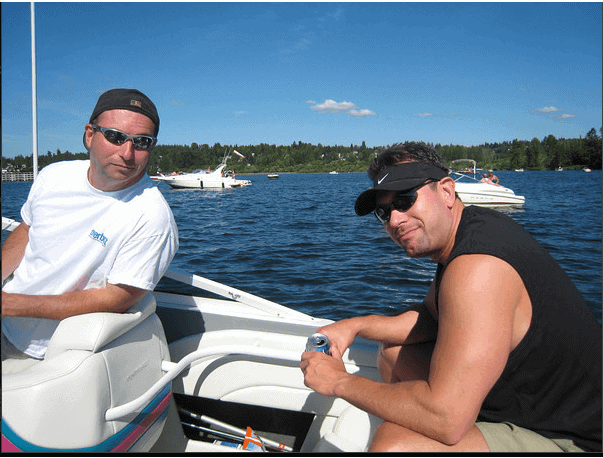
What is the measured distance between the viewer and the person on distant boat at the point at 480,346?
46.5 inches

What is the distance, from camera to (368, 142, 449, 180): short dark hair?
5.05 feet

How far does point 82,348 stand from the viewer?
1.63 m

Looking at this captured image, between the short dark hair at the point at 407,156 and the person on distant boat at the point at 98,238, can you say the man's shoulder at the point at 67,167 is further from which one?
the short dark hair at the point at 407,156

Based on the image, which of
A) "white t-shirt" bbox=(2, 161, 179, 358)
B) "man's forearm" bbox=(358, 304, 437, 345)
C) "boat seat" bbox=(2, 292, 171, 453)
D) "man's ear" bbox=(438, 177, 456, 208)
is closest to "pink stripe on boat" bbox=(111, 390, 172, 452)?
"boat seat" bbox=(2, 292, 171, 453)

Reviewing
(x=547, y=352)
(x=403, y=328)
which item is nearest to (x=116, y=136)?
(x=403, y=328)

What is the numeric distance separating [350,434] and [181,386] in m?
0.99

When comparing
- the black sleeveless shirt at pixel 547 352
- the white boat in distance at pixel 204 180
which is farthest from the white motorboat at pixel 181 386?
the white boat in distance at pixel 204 180

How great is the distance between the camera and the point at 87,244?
195 centimetres

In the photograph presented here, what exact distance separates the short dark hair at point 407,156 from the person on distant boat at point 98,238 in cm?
99

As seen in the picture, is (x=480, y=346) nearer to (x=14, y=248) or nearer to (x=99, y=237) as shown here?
(x=99, y=237)

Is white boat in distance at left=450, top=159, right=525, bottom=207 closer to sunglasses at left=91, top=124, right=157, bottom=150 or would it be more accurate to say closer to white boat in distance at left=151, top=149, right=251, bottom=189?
sunglasses at left=91, top=124, right=157, bottom=150


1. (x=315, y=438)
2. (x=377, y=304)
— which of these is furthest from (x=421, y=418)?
(x=377, y=304)

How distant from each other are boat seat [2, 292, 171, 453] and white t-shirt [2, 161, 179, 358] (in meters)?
0.22

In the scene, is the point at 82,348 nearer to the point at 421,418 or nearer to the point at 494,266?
the point at 421,418
